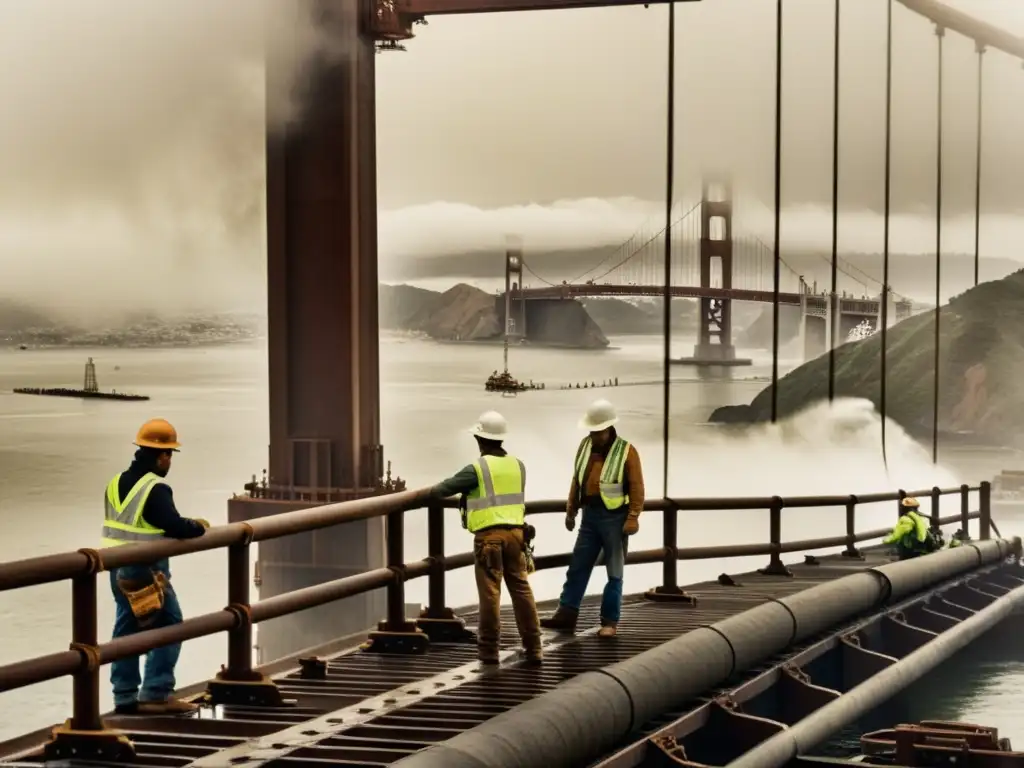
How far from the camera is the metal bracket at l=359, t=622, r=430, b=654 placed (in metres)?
11.4

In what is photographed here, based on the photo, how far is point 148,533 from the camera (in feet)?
28.1

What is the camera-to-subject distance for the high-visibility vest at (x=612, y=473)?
1170cm

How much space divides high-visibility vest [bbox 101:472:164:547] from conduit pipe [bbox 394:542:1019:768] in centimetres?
173

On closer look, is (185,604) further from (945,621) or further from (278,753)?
(278,753)

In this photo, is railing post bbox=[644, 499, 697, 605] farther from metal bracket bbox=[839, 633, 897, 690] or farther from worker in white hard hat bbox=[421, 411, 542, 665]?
worker in white hard hat bbox=[421, 411, 542, 665]

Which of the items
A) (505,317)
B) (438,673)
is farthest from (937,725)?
(505,317)

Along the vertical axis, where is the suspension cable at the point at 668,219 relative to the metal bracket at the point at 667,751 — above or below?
above

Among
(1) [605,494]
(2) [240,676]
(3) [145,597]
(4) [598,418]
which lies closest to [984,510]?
(1) [605,494]

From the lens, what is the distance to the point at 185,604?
8738 cm

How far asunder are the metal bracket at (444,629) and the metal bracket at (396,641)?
477 mm

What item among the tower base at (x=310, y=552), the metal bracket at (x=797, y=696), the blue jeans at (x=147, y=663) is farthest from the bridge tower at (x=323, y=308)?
the blue jeans at (x=147, y=663)

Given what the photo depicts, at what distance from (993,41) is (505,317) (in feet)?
54.1

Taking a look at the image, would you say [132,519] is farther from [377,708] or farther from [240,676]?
[377,708]

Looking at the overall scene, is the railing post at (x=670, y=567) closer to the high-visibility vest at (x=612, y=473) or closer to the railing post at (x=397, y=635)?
the high-visibility vest at (x=612, y=473)
